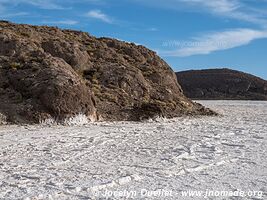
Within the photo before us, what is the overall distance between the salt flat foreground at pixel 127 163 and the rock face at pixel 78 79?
148 inches

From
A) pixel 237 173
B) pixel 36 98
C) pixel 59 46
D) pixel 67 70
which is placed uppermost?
pixel 59 46

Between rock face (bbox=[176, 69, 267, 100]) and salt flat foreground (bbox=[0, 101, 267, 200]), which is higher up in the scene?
rock face (bbox=[176, 69, 267, 100])

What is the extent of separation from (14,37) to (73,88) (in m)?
6.98

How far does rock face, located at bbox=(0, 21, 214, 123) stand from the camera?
18.4m

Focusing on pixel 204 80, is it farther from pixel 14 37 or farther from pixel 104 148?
pixel 104 148

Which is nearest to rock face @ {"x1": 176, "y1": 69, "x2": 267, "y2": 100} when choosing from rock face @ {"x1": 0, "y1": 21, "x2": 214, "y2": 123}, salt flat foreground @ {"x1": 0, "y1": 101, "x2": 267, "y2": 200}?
rock face @ {"x1": 0, "y1": 21, "x2": 214, "y2": 123}

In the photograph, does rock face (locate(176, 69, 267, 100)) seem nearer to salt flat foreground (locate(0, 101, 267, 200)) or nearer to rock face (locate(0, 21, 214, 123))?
rock face (locate(0, 21, 214, 123))

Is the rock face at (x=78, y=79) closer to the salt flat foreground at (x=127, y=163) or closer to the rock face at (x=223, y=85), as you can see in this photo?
the salt flat foreground at (x=127, y=163)

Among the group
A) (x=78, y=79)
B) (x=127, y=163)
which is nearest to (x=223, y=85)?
(x=78, y=79)

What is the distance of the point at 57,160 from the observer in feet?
30.7

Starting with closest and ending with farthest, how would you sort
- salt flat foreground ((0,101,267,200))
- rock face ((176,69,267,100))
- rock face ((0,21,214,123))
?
salt flat foreground ((0,101,267,200)) → rock face ((0,21,214,123)) → rock face ((176,69,267,100))

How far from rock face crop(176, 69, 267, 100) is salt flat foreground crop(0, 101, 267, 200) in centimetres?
5514

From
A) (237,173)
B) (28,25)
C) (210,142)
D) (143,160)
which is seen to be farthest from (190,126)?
(28,25)

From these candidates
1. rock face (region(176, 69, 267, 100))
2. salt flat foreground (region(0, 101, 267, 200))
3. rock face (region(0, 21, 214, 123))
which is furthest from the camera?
rock face (region(176, 69, 267, 100))
